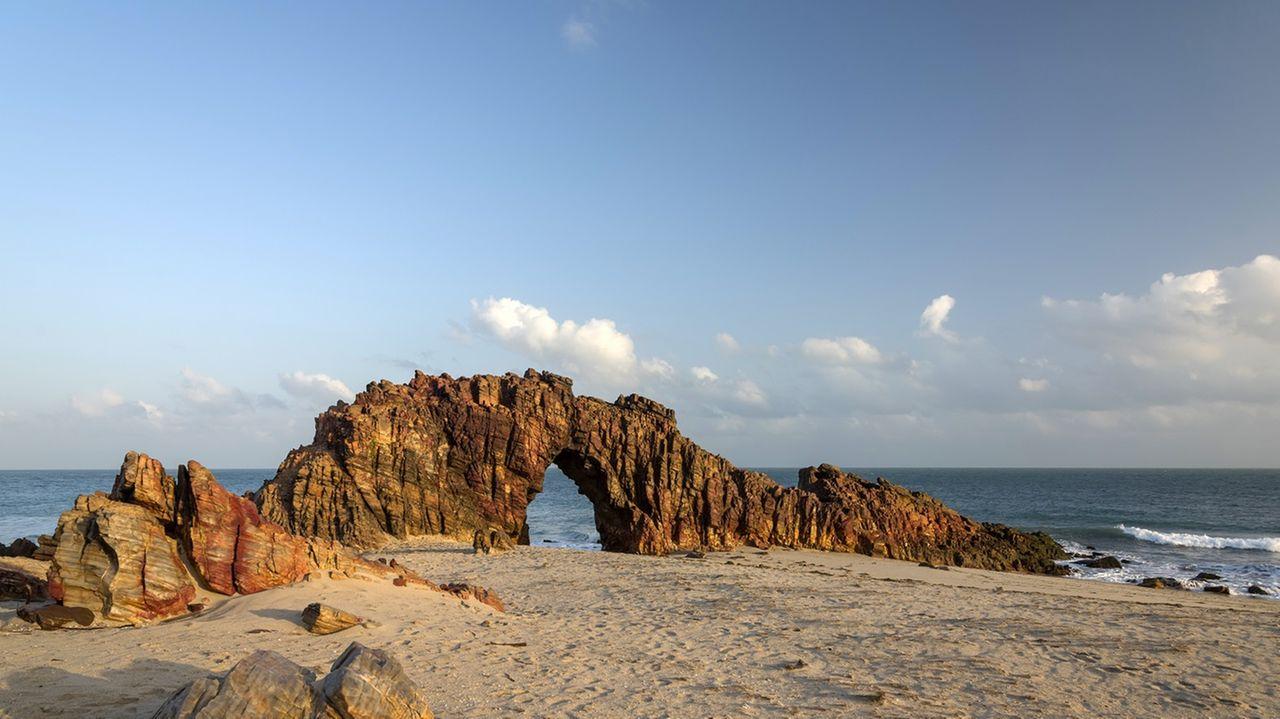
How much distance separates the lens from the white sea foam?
43938 mm

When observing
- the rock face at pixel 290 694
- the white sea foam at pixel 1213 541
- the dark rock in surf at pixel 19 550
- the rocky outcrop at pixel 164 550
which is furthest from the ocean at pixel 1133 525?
the rock face at pixel 290 694

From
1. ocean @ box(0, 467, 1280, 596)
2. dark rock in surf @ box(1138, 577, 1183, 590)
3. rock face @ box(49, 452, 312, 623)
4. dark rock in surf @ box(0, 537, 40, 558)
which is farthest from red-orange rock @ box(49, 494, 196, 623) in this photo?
dark rock in surf @ box(1138, 577, 1183, 590)

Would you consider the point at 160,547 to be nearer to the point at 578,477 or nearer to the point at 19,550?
the point at 19,550

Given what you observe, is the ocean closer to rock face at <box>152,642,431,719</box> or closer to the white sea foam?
the white sea foam

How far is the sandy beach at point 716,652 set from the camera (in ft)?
32.1

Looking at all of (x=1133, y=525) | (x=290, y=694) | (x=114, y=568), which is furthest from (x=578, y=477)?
(x=1133, y=525)

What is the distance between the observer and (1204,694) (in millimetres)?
11141

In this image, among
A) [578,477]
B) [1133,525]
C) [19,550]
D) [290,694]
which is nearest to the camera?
[290,694]

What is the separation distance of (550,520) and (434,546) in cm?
3628

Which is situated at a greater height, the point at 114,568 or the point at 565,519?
the point at 114,568

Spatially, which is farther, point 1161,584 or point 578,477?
point 578,477

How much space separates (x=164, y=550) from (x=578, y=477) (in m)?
22.5

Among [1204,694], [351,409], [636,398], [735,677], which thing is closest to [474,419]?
[351,409]

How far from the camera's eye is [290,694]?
710cm
